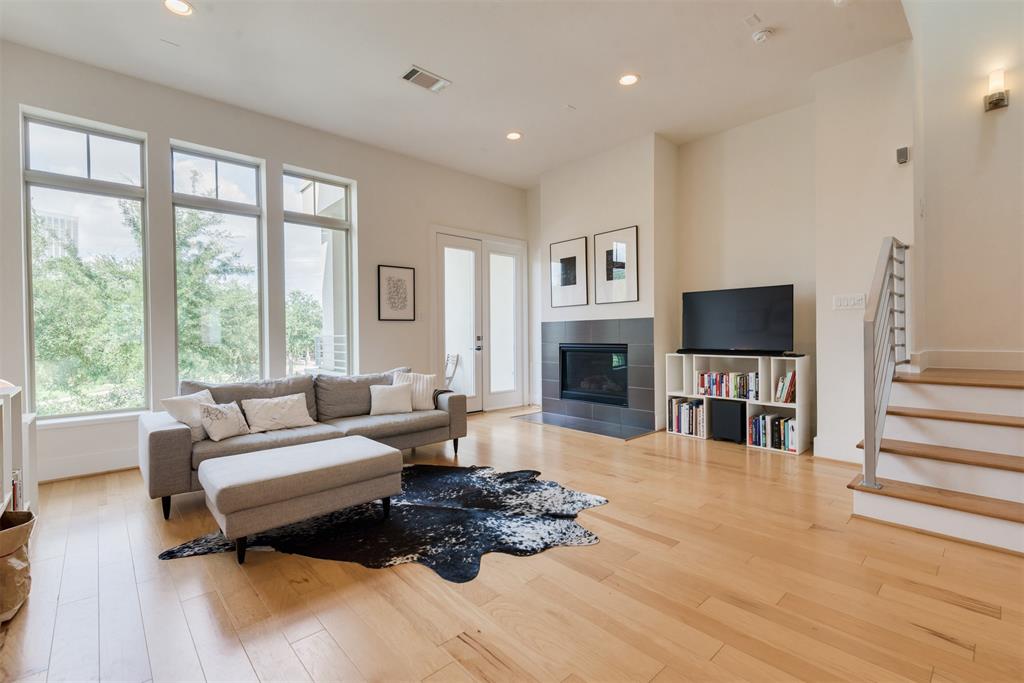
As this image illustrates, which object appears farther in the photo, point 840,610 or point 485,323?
point 485,323

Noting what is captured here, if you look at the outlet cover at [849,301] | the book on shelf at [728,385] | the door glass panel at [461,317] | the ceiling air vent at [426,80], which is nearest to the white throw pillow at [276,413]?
the door glass panel at [461,317]

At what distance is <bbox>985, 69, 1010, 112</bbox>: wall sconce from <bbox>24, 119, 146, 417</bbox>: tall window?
22.3 feet

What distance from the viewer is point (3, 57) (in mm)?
3217

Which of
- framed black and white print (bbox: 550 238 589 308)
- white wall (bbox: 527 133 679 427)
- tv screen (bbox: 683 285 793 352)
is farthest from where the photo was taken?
framed black and white print (bbox: 550 238 589 308)

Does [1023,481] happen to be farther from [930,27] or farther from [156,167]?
[156,167]

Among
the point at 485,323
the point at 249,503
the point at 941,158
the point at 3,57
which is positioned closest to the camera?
the point at 249,503

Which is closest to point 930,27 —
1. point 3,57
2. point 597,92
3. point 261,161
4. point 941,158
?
point 941,158

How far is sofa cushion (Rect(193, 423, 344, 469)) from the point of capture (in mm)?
2885

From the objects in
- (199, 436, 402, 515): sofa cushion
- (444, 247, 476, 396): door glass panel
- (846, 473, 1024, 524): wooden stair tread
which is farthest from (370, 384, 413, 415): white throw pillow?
(846, 473, 1024, 524): wooden stair tread

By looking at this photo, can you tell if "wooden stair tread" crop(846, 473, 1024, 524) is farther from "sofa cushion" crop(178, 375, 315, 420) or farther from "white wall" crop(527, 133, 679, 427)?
"sofa cushion" crop(178, 375, 315, 420)

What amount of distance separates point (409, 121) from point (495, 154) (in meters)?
1.21

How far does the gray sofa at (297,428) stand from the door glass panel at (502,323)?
2.19m

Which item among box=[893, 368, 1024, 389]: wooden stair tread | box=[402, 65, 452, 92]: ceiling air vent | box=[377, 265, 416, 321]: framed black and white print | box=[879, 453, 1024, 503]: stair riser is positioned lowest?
box=[879, 453, 1024, 503]: stair riser

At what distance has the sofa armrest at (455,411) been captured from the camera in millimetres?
4082
